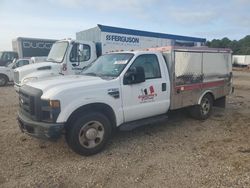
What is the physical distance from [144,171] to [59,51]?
25.3 feet

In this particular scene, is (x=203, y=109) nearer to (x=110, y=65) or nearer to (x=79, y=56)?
(x=110, y=65)

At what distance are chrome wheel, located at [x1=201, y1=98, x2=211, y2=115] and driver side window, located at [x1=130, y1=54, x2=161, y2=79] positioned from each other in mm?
2116

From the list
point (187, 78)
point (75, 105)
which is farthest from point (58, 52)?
point (75, 105)

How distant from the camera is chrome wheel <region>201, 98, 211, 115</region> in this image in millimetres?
7346

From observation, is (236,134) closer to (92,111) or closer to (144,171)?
(144,171)

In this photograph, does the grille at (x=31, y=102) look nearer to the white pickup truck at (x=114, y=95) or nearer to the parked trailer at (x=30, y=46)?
the white pickup truck at (x=114, y=95)

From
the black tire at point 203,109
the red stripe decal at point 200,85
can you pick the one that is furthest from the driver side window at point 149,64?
the black tire at point 203,109

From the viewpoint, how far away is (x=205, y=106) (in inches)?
293

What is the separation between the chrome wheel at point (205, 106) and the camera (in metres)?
7.35

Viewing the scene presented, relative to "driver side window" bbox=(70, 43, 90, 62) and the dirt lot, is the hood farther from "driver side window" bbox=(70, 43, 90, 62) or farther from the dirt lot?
"driver side window" bbox=(70, 43, 90, 62)

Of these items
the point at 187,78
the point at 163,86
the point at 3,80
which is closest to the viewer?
the point at 163,86

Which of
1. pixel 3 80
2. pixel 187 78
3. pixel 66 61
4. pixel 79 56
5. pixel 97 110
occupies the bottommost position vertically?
pixel 3 80

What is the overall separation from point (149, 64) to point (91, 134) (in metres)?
2.10

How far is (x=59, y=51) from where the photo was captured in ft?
35.1
